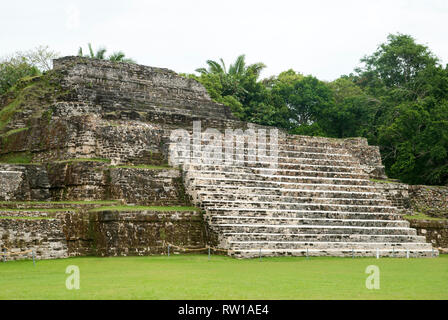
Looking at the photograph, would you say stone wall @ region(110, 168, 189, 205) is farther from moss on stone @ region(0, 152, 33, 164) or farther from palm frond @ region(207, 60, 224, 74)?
palm frond @ region(207, 60, 224, 74)

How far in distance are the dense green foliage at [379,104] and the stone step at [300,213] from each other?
7.65 metres

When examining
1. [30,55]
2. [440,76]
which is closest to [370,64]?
[440,76]

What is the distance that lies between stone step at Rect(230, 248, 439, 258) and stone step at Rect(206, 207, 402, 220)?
1567 mm

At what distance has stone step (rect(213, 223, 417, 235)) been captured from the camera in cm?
1620

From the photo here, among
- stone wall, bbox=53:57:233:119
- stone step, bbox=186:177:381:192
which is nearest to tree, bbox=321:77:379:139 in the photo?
stone wall, bbox=53:57:233:119

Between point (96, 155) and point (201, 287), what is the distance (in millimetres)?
10003

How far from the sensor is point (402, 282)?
1022 centimetres

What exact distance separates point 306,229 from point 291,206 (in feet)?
3.57

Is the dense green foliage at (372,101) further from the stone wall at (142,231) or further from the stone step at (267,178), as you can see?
the stone wall at (142,231)

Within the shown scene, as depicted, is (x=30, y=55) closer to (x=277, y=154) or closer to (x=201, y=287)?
(x=277, y=154)

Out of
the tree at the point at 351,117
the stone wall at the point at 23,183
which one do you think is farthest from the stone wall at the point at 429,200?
the stone wall at the point at 23,183

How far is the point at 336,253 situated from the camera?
54.5 feet

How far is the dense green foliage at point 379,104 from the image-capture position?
26812 mm

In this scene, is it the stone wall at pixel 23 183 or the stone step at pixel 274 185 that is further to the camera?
the stone step at pixel 274 185
